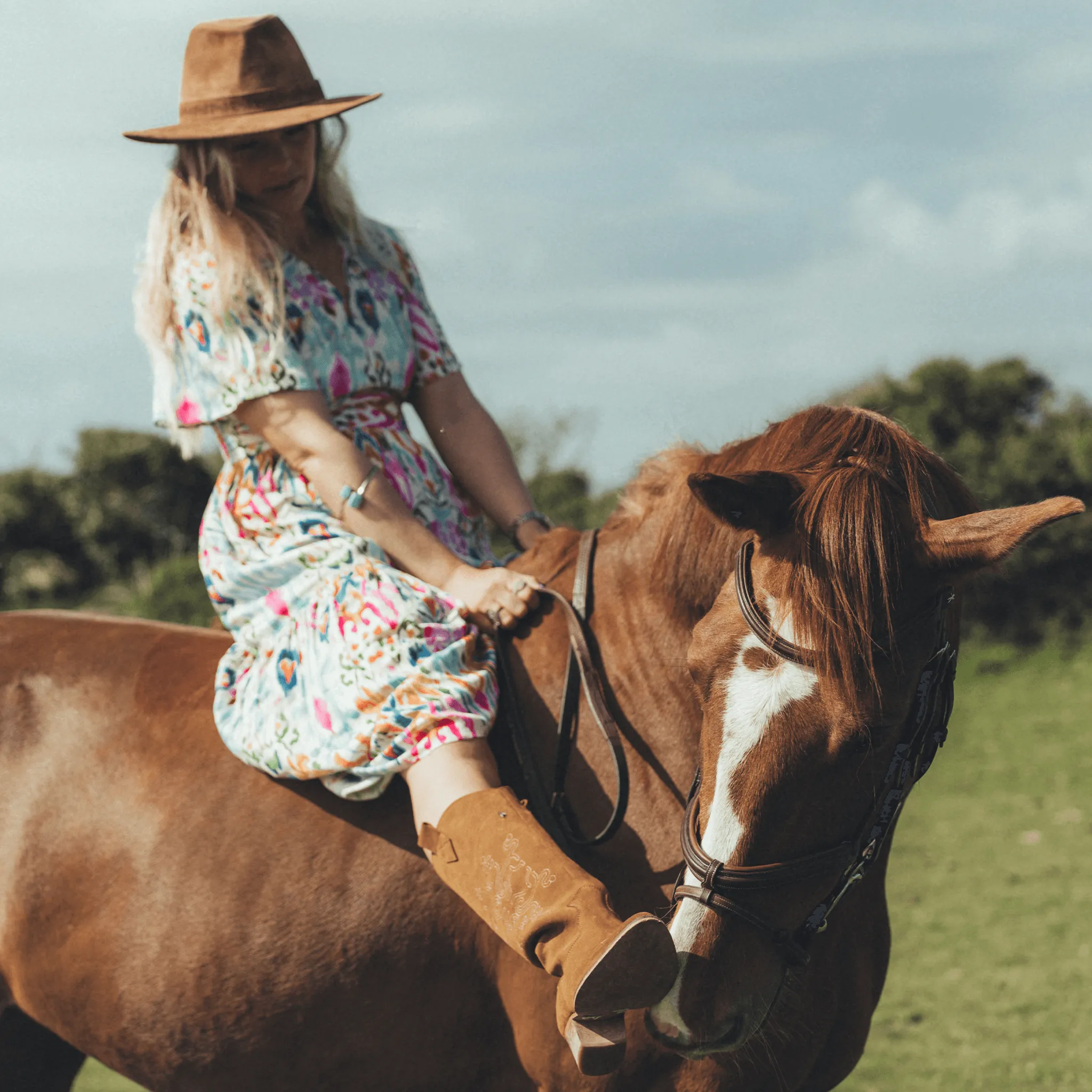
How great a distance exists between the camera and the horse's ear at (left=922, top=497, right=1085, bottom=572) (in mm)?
1637

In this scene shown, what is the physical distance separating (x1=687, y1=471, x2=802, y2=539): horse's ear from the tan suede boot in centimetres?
59

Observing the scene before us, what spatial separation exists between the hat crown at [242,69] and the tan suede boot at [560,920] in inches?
62.3

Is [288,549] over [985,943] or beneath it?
over

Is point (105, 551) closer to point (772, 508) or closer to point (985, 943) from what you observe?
point (985, 943)

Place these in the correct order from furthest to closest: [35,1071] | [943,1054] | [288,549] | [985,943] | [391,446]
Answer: [985,943] → [943,1054] → [35,1071] → [391,446] → [288,549]

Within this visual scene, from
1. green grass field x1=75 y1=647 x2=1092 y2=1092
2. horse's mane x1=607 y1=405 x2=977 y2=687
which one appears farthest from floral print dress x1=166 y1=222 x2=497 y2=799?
green grass field x1=75 y1=647 x2=1092 y2=1092

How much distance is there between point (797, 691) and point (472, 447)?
4.48 ft

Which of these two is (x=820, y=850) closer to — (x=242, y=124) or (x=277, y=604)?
(x=277, y=604)

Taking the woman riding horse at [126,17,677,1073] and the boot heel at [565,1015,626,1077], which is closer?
the boot heel at [565,1015,626,1077]

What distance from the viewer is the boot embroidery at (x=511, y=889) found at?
1836mm

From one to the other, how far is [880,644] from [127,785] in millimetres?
1599

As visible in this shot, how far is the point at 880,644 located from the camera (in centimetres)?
172

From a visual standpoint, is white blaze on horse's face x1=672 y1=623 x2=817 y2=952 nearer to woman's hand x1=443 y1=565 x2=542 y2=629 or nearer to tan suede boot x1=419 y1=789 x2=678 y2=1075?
tan suede boot x1=419 y1=789 x2=678 y2=1075

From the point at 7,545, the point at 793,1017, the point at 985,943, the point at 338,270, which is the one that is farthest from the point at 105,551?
the point at 793,1017
